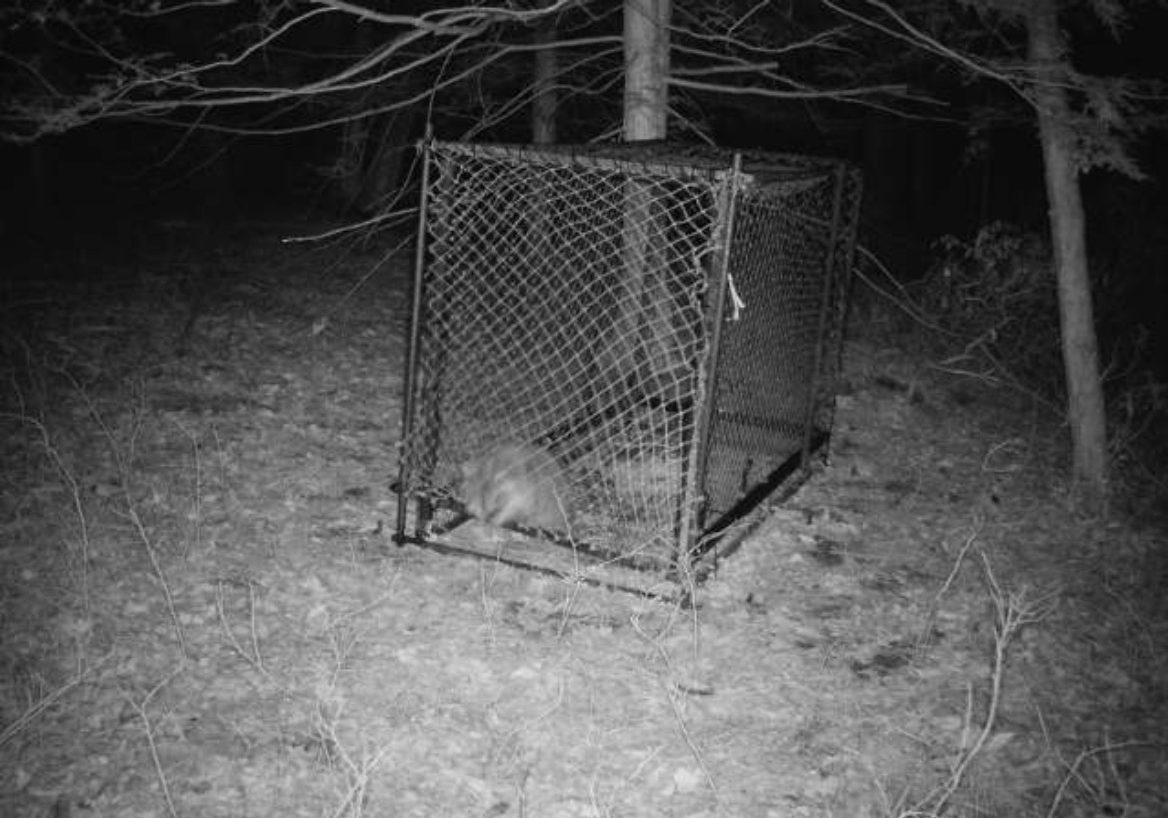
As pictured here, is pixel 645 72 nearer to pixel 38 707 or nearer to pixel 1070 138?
pixel 1070 138

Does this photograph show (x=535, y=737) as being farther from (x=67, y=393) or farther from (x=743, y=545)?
(x=67, y=393)

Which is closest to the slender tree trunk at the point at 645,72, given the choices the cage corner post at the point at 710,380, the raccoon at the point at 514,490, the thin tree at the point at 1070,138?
the thin tree at the point at 1070,138

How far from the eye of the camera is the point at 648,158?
4109 mm

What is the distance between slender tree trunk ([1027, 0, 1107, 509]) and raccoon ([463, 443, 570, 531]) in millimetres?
3460

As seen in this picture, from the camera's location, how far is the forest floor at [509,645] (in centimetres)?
318

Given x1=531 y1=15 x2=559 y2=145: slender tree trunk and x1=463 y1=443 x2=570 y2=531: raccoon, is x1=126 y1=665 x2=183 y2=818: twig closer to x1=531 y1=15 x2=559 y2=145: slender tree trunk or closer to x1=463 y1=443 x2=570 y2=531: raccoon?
x1=463 y1=443 x2=570 y2=531: raccoon

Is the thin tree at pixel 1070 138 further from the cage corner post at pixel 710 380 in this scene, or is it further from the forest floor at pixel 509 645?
the cage corner post at pixel 710 380

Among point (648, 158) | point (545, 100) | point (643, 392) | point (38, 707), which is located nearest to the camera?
point (38, 707)

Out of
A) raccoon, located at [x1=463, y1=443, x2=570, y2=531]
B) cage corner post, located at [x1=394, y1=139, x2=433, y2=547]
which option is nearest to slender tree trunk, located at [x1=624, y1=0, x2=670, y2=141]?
cage corner post, located at [x1=394, y1=139, x2=433, y2=547]

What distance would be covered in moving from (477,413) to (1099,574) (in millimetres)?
4279

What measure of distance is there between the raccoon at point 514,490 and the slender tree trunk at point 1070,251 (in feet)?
11.4

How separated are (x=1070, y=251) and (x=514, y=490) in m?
3.76

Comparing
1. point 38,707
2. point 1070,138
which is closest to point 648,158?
point 1070,138

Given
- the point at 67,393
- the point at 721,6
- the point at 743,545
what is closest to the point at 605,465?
the point at 743,545
